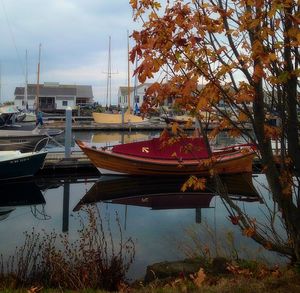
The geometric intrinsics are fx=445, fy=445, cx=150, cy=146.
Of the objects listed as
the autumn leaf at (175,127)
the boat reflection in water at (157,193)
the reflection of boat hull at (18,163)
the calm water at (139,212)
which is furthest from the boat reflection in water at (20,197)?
the autumn leaf at (175,127)

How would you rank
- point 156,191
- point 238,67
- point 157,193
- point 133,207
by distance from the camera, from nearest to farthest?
point 238,67
point 133,207
point 157,193
point 156,191

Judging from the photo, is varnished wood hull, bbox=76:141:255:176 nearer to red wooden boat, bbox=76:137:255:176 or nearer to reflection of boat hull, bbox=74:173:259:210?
red wooden boat, bbox=76:137:255:176

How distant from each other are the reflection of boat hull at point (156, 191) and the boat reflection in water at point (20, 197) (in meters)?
1.43

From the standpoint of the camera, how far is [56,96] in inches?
3253

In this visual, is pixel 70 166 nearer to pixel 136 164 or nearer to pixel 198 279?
pixel 136 164

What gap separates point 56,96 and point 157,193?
69352mm

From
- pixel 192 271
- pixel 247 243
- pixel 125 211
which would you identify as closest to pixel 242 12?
pixel 192 271

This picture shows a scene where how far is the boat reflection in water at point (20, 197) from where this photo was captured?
1370cm

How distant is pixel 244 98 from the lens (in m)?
3.77

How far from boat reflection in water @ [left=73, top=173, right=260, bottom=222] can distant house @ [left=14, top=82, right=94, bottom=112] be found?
2456 inches

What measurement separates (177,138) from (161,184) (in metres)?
13.9

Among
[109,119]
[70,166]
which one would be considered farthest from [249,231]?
[109,119]

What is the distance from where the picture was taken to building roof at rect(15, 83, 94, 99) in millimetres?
84312

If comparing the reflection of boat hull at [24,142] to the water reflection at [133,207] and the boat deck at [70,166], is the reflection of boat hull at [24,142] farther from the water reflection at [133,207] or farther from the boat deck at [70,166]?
the water reflection at [133,207]
